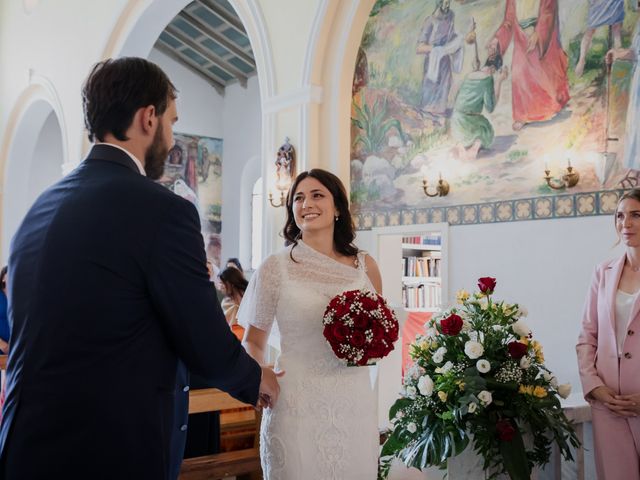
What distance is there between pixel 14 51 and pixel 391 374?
13.2 m

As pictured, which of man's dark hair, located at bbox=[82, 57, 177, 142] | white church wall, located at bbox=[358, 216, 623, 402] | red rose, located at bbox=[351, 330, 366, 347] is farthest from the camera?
white church wall, located at bbox=[358, 216, 623, 402]

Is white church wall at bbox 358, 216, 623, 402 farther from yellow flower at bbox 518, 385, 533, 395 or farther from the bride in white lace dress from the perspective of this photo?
the bride in white lace dress

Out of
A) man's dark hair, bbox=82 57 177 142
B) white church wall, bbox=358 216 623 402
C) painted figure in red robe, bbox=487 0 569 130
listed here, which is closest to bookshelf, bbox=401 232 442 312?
white church wall, bbox=358 216 623 402

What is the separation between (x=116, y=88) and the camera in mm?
2023

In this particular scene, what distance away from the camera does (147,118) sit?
2.06 metres

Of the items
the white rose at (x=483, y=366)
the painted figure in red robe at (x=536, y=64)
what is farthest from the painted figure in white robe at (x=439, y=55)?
the white rose at (x=483, y=366)

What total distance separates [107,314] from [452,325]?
2367 millimetres

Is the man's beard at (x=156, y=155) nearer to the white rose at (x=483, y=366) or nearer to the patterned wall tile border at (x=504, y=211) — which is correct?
the white rose at (x=483, y=366)

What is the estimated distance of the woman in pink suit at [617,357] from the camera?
3.85 m

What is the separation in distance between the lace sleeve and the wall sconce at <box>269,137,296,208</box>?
16.5ft

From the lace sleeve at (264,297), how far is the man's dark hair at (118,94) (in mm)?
1579

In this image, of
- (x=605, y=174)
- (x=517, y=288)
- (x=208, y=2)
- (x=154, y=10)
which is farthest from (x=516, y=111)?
(x=208, y=2)

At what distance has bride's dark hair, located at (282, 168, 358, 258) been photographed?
3.77 metres

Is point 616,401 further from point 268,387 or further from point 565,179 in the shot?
point 565,179
